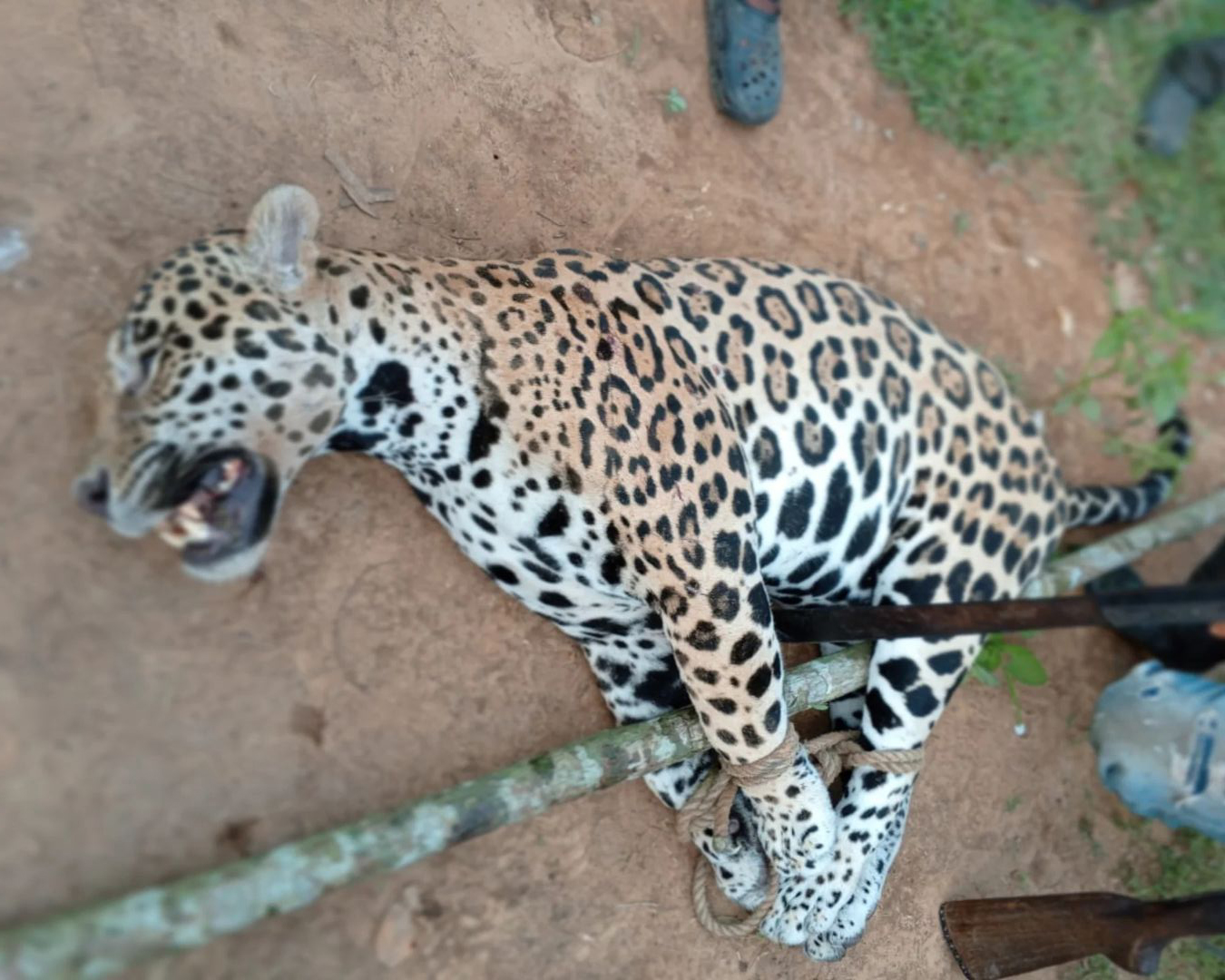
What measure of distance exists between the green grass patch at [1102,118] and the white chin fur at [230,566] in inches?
157

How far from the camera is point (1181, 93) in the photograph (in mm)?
6562

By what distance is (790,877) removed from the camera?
3.61m

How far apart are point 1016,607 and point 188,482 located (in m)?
2.38

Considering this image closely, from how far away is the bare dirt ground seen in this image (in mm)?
2814

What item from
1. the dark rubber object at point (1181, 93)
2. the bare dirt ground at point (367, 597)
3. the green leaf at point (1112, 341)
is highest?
the dark rubber object at point (1181, 93)

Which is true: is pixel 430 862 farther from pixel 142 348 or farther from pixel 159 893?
pixel 142 348

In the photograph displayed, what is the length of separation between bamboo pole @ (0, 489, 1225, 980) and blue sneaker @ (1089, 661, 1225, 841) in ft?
4.36

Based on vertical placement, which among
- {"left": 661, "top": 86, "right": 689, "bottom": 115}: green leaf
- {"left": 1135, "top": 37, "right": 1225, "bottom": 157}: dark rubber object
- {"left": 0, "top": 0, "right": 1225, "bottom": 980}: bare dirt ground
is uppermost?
{"left": 1135, "top": 37, "right": 1225, "bottom": 157}: dark rubber object

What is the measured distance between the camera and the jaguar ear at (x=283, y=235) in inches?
104

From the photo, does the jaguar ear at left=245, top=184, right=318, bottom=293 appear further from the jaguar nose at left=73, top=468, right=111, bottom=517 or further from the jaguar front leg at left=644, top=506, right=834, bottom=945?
the jaguar front leg at left=644, top=506, right=834, bottom=945

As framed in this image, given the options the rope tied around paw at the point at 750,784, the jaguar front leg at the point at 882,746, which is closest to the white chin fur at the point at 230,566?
the rope tied around paw at the point at 750,784

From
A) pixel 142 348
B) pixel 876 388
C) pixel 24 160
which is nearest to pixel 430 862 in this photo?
pixel 142 348

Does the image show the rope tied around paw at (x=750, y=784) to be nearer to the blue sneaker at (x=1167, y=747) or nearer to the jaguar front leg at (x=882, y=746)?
the jaguar front leg at (x=882, y=746)

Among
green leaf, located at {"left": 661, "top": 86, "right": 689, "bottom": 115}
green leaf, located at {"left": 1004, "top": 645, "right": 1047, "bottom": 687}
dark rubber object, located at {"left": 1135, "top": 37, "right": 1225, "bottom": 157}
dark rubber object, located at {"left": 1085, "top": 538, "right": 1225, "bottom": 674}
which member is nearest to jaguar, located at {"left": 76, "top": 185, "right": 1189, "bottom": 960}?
green leaf, located at {"left": 1004, "top": 645, "right": 1047, "bottom": 687}
